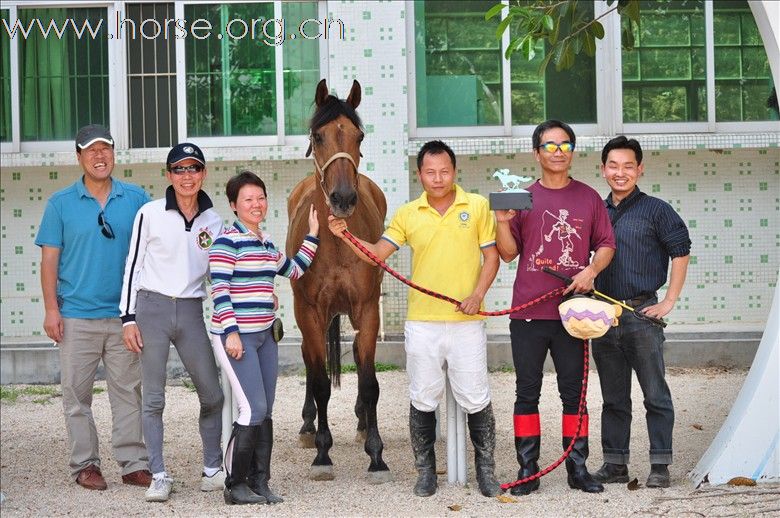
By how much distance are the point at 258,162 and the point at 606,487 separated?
5843 mm

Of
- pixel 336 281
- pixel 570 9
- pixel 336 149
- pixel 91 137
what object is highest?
pixel 570 9

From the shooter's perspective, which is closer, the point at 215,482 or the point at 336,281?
the point at 215,482

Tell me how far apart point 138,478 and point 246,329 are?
4.45ft

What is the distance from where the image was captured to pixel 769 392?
5621 mm

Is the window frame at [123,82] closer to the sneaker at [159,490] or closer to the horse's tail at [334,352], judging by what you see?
the horse's tail at [334,352]

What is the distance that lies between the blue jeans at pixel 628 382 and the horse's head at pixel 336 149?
5.21 feet

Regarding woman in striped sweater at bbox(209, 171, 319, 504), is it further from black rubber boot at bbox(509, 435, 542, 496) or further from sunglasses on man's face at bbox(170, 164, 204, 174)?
black rubber boot at bbox(509, 435, 542, 496)

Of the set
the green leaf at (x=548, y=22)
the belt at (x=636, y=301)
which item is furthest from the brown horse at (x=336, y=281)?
the belt at (x=636, y=301)

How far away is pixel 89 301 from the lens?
19.8 feet

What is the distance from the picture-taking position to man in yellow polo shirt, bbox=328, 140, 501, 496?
18.1 feet

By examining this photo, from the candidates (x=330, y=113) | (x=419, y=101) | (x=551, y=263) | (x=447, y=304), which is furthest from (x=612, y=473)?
(x=419, y=101)

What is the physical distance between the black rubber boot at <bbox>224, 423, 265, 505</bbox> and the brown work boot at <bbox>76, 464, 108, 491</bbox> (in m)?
0.91

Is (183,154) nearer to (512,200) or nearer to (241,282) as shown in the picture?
(241,282)

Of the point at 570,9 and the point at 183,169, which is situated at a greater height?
the point at 570,9
